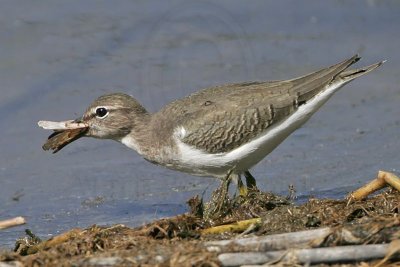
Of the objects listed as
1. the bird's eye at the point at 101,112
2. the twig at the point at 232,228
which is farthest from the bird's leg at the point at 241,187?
the twig at the point at 232,228

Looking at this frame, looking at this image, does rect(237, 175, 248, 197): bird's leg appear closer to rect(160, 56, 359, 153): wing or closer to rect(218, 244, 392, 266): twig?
rect(160, 56, 359, 153): wing

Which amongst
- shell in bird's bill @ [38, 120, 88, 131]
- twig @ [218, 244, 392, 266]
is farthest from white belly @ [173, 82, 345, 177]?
twig @ [218, 244, 392, 266]

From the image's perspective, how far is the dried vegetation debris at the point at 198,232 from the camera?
655 cm

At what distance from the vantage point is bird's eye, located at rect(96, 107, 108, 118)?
32.0 ft

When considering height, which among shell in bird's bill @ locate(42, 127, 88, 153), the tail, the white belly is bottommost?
the white belly

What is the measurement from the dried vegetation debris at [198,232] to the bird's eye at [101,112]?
1904mm

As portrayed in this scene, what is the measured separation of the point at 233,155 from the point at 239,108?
450 mm

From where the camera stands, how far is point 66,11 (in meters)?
14.8

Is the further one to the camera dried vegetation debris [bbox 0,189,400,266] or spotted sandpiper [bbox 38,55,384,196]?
spotted sandpiper [bbox 38,55,384,196]

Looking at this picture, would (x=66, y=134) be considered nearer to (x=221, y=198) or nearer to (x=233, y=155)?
(x=233, y=155)

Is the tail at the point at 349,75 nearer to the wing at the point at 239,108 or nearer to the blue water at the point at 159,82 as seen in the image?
the wing at the point at 239,108

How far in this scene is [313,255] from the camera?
250 inches

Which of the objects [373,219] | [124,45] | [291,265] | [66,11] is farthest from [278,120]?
[66,11]

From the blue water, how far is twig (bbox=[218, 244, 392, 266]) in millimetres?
3469
